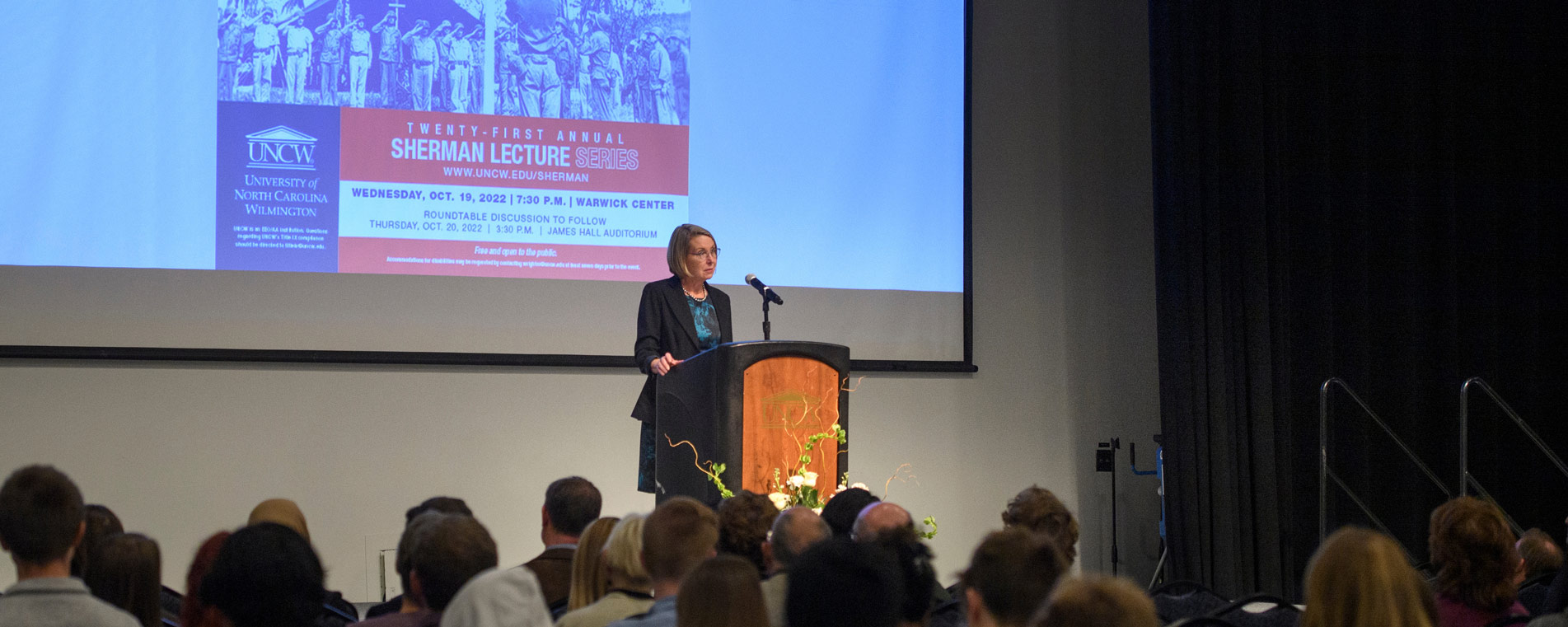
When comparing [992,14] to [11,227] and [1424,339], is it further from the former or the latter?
[11,227]

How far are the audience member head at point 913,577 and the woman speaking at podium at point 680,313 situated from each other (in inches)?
81.4

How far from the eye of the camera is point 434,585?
2.04 meters

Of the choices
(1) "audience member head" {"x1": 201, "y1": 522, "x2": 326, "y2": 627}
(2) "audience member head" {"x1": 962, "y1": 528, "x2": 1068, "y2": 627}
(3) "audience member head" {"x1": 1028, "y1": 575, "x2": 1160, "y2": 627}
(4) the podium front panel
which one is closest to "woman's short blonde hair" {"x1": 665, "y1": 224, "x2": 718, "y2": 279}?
(4) the podium front panel

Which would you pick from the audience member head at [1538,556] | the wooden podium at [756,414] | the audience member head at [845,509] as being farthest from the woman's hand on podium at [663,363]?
the audience member head at [1538,556]

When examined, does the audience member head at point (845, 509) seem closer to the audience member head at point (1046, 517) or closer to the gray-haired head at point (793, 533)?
the audience member head at point (1046, 517)

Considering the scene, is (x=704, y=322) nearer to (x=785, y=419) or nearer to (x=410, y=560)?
(x=785, y=419)

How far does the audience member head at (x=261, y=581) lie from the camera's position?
1822 millimetres

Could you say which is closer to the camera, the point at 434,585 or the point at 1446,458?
the point at 434,585

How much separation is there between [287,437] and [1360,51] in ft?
17.3

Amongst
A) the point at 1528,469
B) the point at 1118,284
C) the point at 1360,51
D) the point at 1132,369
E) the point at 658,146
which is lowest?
the point at 1528,469

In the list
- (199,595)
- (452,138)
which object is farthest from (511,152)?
(199,595)

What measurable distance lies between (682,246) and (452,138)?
1.69 metres

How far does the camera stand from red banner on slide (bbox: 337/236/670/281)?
513 centimetres

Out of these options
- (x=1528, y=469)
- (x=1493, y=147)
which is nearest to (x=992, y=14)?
(x=1493, y=147)
